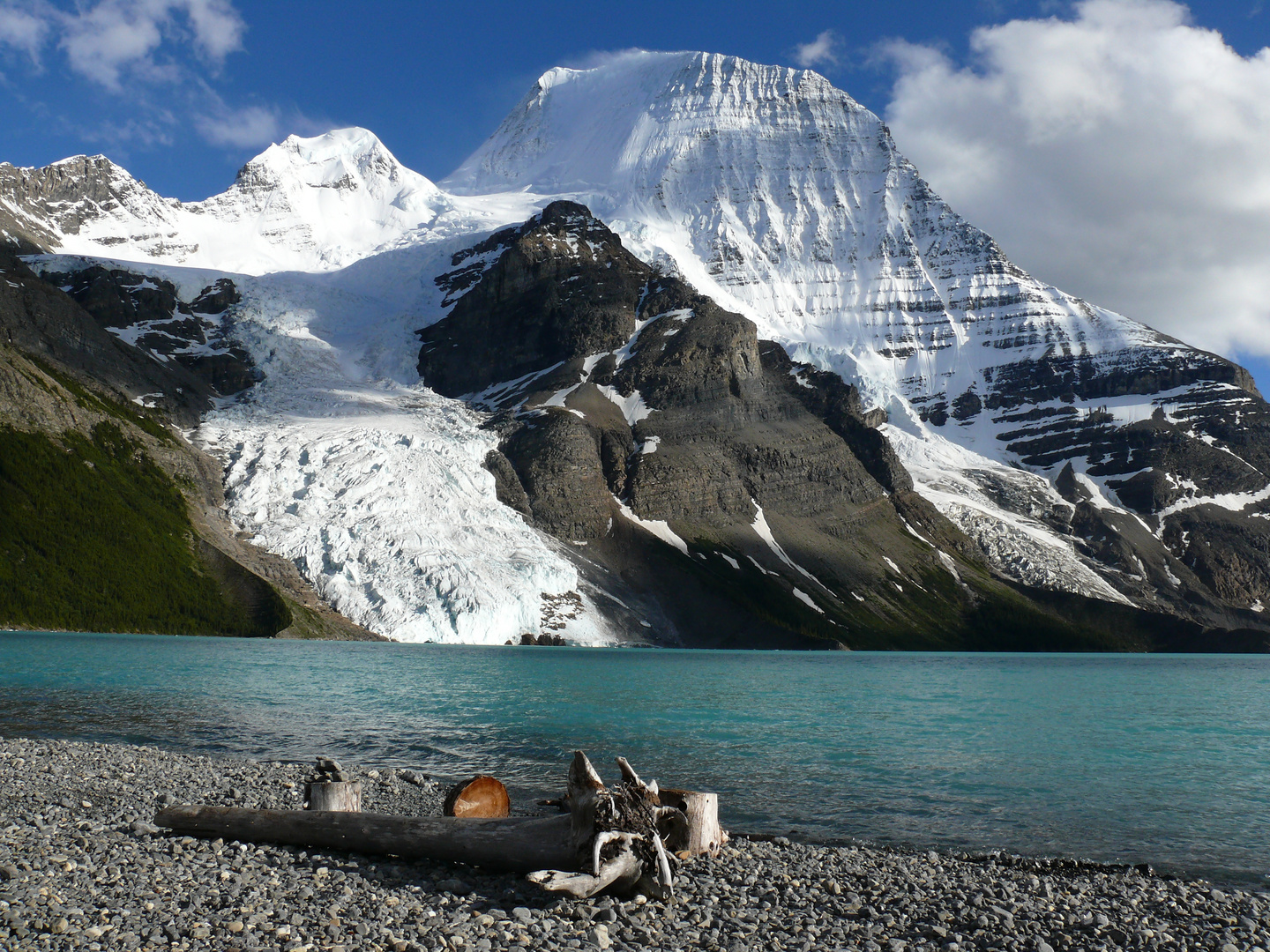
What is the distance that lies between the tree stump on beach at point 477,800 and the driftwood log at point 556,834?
1487mm

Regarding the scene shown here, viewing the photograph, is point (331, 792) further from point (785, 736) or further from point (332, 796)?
point (785, 736)

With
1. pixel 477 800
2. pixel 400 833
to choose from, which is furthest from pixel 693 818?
pixel 400 833

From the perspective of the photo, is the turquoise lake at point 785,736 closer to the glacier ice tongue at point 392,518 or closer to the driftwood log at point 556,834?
the driftwood log at point 556,834

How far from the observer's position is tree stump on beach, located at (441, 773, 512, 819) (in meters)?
13.1

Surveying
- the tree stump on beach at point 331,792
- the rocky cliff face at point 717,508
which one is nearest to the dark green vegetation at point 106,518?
the rocky cliff face at point 717,508

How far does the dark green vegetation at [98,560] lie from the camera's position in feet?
293

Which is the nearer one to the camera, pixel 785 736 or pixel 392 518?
pixel 785 736

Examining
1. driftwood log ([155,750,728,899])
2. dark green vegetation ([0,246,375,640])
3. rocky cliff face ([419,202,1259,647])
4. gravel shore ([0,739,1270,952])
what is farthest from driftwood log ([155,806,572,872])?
rocky cliff face ([419,202,1259,647])

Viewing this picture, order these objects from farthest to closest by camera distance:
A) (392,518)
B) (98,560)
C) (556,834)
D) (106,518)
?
1. (392,518)
2. (106,518)
3. (98,560)
4. (556,834)

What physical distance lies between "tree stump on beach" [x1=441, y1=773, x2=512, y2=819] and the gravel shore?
157cm

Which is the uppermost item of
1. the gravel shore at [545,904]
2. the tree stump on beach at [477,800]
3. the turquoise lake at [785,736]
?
the tree stump on beach at [477,800]

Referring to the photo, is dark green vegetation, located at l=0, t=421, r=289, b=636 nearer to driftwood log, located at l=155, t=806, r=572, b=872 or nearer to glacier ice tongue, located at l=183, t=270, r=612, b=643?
glacier ice tongue, located at l=183, t=270, r=612, b=643

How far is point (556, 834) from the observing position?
34.5 ft

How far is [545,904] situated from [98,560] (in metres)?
101
